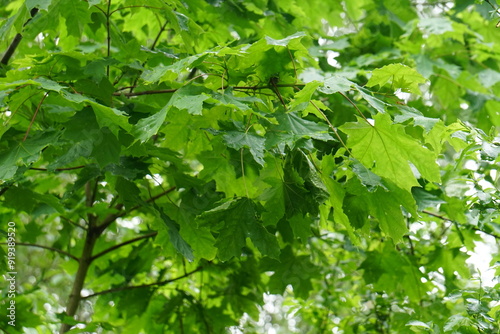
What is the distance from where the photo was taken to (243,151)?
1.77 meters

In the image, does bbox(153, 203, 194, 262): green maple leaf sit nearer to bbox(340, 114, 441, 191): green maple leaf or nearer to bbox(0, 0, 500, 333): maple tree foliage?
bbox(0, 0, 500, 333): maple tree foliage

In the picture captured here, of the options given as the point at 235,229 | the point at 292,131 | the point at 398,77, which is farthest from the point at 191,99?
the point at 398,77

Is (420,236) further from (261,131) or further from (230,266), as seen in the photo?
(261,131)

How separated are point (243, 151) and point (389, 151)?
0.48 metres

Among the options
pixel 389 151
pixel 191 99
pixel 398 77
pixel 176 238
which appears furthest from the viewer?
pixel 176 238

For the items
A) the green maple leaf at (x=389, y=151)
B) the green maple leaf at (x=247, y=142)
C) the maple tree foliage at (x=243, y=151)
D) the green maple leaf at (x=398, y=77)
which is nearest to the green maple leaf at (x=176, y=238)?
the maple tree foliage at (x=243, y=151)

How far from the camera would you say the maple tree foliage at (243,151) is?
1556 millimetres

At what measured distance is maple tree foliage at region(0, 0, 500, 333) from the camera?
5.10 ft

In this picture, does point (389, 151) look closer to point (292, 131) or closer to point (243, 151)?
point (292, 131)

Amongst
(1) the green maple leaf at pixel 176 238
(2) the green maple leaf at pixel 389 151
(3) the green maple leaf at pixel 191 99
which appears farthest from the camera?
(1) the green maple leaf at pixel 176 238

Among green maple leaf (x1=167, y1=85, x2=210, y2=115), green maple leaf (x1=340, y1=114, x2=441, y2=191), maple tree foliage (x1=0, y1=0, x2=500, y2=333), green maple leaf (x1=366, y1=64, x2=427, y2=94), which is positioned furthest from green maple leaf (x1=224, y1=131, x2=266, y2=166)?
green maple leaf (x1=366, y1=64, x2=427, y2=94)

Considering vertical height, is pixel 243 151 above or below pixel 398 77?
below

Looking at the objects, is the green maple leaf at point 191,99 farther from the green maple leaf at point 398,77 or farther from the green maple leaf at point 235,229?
the green maple leaf at point 398,77

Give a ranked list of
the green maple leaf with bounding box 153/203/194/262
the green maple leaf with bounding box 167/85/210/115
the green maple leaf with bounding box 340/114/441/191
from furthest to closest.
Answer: the green maple leaf with bounding box 153/203/194/262 < the green maple leaf with bounding box 340/114/441/191 < the green maple leaf with bounding box 167/85/210/115
